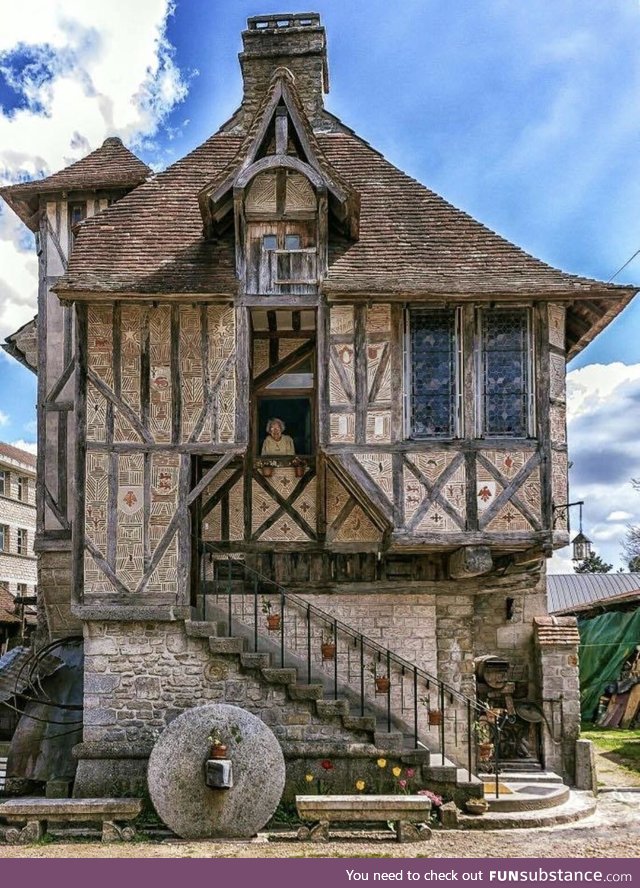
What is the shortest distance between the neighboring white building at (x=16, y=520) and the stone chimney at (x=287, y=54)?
22254 millimetres

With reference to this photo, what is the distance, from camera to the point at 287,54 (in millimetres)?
13414

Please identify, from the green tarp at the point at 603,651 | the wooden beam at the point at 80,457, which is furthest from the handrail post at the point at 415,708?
the green tarp at the point at 603,651

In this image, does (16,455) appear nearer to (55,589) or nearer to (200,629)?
(55,589)

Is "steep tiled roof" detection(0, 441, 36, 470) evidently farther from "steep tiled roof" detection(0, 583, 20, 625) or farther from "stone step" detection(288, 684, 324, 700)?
"stone step" detection(288, 684, 324, 700)

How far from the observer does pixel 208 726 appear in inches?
352

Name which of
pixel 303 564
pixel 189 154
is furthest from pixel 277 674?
pixel 189 154

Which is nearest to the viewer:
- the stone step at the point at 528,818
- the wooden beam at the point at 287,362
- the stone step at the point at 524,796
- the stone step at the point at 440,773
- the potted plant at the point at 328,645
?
the stone step at the point at 528,818

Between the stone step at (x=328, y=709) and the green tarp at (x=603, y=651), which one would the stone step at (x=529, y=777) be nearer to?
the stone step at (x=328, y=709)

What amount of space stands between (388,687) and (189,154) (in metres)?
7.97

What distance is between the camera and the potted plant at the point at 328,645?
11.3 meters

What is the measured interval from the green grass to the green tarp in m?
1.18

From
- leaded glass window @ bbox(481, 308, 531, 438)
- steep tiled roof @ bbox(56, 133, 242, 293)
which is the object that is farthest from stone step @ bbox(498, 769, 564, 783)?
steep tiled roof @ bbox(56, 133, 242, 293)

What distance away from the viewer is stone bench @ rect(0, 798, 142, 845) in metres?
8.55

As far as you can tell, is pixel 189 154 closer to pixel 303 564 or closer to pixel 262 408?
pixel 262 408
